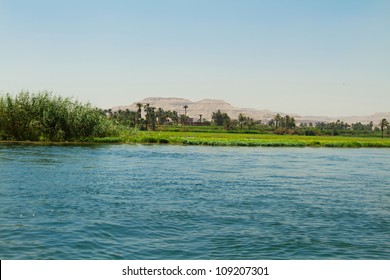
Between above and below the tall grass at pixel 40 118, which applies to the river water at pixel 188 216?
below

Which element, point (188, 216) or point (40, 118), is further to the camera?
point (40, 118)

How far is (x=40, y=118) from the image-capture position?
7588 cm

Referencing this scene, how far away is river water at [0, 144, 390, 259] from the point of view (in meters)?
15.1

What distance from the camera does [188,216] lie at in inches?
797

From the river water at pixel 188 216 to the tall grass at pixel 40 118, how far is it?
40240 millimetres

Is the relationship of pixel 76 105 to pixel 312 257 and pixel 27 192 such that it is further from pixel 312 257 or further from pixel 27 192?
pixel 312 257

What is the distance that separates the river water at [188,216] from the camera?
49.6 ft

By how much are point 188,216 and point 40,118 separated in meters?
61.2

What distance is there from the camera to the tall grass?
75625mm

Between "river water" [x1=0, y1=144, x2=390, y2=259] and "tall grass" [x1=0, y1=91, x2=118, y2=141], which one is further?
"tall grass" [x1=0, y1=91, x2=118, y2=141]

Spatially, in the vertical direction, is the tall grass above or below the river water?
above

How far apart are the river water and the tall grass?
132ft
